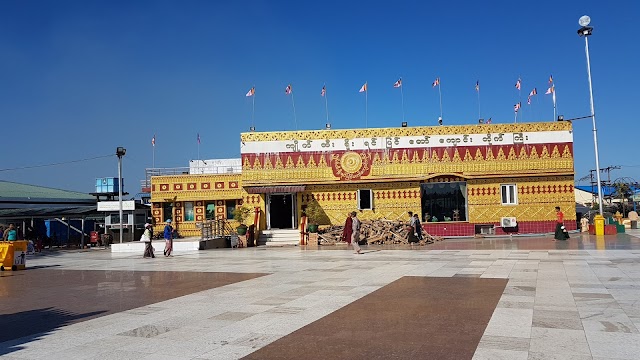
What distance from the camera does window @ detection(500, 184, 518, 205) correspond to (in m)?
29.3

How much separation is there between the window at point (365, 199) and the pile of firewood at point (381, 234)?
2228 millimetres

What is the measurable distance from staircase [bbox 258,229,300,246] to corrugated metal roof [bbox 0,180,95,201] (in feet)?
76.4

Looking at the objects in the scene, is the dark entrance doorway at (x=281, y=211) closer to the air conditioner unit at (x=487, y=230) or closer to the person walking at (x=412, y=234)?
the person walking at (x=412, y=234)

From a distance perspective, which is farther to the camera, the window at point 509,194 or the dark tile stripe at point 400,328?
the window at point 509,194

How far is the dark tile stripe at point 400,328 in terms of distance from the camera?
239 inches

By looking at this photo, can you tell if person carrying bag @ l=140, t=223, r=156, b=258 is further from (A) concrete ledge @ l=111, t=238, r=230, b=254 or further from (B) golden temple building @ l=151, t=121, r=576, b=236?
(B) golden temple building @ l=151, t=121, r=576, b=236

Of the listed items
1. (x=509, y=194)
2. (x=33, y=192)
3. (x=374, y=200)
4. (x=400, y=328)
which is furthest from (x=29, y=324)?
(x=33, y=192)

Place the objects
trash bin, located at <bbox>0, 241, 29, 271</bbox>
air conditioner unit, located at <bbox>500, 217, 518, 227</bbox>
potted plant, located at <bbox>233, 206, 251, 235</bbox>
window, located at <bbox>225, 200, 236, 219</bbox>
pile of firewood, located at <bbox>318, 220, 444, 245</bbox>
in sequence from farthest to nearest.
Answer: window, located at <bbox>225, 200, 236, 219</bbox> < air conditioner unit, located at <bbox>500, 217, 518, 227</bbox> < potted plant, located at <bbox>233, 206, 251, 235</bbox> < pile of firewood, located at <bbox>318, 220, 444, 245</bbox> < trash bin, located at <bbox>0, 241, 29, 271</bbox>

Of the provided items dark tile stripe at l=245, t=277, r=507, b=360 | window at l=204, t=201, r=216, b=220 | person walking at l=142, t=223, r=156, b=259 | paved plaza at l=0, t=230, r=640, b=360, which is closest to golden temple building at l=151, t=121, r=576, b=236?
window at l=204, t=201, r=216, b=220

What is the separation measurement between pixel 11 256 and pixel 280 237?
1369 cm

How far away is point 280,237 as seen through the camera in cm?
2845

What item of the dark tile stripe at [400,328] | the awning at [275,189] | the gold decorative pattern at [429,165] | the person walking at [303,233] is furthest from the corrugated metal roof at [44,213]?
the dark tile stripe at [400,328]

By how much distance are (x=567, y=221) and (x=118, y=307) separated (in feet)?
88.2

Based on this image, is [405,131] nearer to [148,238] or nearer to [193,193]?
[193,193]
